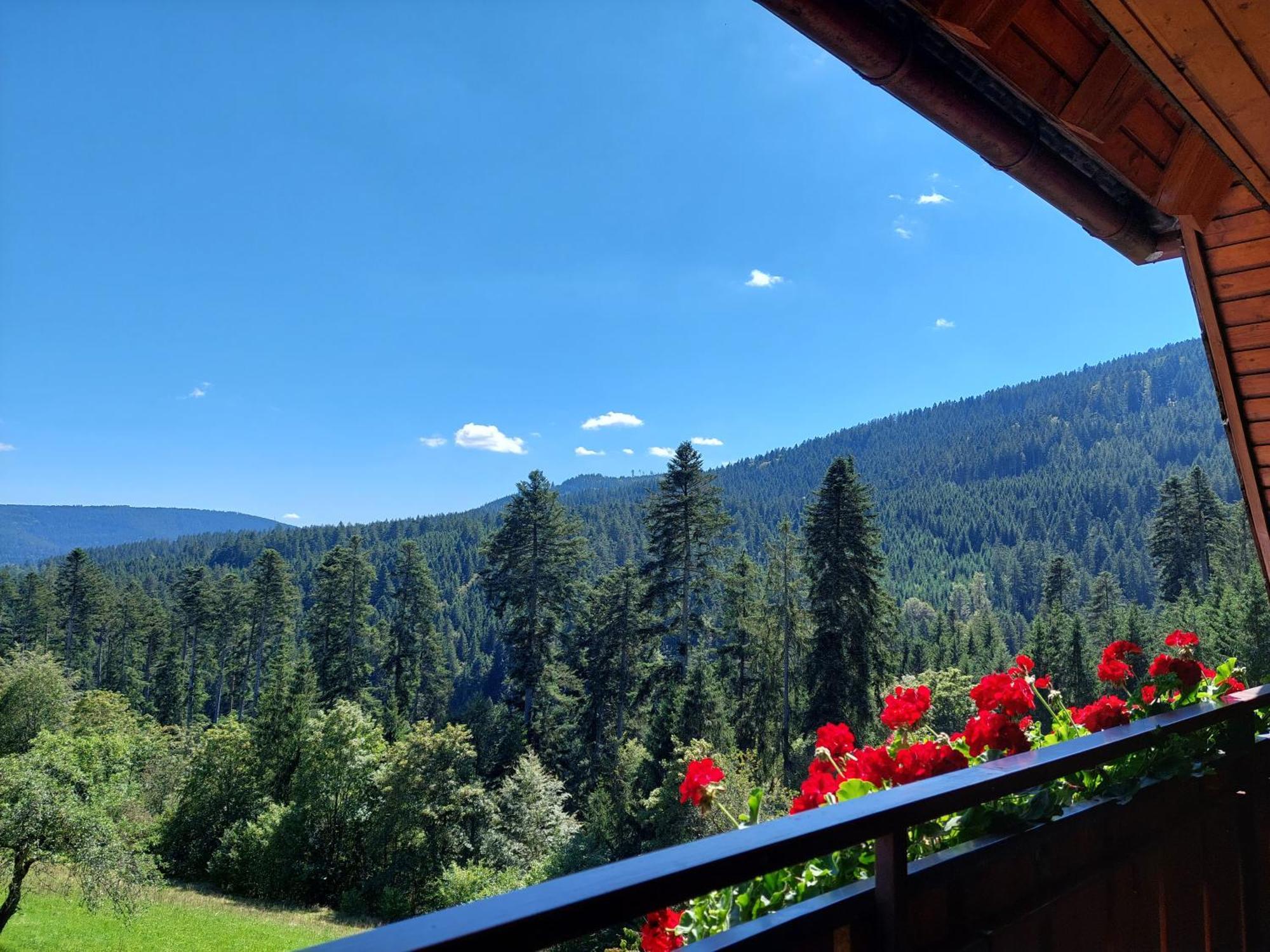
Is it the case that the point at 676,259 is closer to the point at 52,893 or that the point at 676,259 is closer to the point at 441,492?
the point at 52,893

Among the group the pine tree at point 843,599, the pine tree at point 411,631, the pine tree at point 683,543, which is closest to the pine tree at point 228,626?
the pine tree at point 411,631

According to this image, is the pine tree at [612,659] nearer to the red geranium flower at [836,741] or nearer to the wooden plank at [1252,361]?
the wooden plank at [1252,361]

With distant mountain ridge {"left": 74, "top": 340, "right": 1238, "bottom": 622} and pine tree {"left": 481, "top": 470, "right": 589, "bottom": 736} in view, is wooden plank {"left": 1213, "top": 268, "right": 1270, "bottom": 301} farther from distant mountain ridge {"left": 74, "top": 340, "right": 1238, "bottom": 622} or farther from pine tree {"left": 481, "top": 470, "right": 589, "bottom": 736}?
pine tree {"left": 481, "top": 470, "right": 589, "bottom": 736}

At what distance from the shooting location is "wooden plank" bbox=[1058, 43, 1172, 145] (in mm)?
1541

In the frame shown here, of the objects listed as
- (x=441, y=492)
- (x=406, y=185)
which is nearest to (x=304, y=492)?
(x=406, y=185)

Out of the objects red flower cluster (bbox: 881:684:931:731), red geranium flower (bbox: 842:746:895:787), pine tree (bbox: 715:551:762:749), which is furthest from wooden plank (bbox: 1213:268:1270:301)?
pine tree (bbox: 715:551:762:749)

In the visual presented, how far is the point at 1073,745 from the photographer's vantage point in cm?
126

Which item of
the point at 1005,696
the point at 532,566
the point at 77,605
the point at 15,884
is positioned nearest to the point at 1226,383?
the point at 1005,696

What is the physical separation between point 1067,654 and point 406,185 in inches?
1158

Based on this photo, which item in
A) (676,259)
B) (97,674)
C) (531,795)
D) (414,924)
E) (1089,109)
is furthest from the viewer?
(97,674)

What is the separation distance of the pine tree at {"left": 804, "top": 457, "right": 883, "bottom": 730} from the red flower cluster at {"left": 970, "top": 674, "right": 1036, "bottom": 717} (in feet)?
55.5

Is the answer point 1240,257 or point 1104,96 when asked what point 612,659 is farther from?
point 1104,96

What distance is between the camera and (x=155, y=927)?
52.0ft

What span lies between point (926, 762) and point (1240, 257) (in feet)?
7.04
